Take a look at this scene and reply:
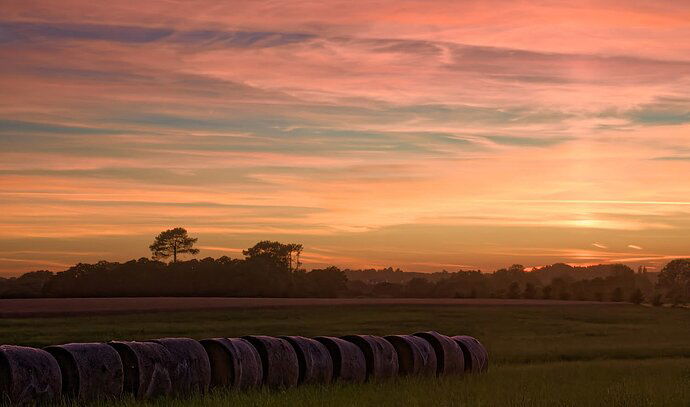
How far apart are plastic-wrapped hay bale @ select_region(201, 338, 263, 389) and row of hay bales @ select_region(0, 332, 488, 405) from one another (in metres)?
0.02

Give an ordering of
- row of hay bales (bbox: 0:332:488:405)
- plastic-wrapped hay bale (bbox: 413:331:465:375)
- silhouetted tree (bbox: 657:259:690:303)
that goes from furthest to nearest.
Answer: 1. silhouetted tree (bbox: 657:259:690:303)
2. plastic-wrapped hay bale (bbox: 413:331:465:375)
3. row of hay bales (bbox: 0:332:488:405)

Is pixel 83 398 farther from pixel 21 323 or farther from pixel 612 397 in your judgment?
pixel 21 323

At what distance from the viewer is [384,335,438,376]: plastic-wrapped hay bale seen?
70.4 feet

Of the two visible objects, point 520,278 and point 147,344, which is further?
point 520,278

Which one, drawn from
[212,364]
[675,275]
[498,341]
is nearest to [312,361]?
[212,364]

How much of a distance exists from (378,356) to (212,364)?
4185 mm

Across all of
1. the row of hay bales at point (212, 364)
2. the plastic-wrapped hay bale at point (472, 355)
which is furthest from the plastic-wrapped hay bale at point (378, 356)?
the plastic-wrapped hay bale at point (472, 355)

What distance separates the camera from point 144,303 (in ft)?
199

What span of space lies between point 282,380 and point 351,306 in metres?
46.6

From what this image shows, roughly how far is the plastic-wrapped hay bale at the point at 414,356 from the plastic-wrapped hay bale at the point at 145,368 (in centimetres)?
639

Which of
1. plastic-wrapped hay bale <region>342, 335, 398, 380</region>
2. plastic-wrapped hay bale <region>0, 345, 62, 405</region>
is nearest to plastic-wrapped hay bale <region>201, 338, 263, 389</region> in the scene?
plastic-wrapped hay bale <region>342, 335, 398, 380</region>

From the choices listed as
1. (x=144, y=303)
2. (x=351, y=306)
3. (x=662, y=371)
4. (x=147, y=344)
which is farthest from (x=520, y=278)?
(x=147, y=344)

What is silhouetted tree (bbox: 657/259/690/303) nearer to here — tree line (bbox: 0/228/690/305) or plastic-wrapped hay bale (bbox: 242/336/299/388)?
tree line (bbox: 0/228/690/305)

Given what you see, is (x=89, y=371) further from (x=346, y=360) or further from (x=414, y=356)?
(x=414, y=356)
